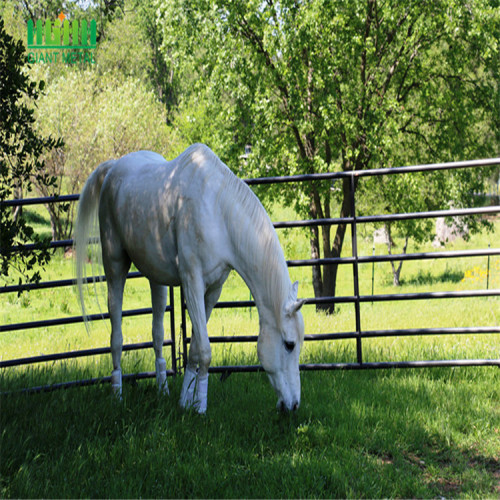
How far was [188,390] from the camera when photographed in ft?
13.3

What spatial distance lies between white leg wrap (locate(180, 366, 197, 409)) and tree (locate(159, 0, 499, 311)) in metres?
6.49

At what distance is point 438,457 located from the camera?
347cm

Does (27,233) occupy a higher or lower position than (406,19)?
lower

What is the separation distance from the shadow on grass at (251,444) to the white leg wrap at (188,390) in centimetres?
7

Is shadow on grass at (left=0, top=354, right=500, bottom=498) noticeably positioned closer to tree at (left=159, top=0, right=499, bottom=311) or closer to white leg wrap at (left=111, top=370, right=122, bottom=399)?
white leg wrap at (left=111, top=370, right=122, bottom=399)

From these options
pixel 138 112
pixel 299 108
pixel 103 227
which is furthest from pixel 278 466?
pixel 138 112

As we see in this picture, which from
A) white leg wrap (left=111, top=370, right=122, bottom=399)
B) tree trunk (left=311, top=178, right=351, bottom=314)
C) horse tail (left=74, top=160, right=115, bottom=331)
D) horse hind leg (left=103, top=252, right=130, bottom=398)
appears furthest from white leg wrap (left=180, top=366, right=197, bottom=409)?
tree trunk (left=311, top=178, right=351, bottom=314)

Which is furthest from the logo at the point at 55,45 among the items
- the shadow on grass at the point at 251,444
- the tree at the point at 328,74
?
the shadow on grass at the point at 251,444

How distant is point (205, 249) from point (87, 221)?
139 cm

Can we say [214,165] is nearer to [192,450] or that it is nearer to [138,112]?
[192,450]

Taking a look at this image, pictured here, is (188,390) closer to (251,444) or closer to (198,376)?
(198,376)

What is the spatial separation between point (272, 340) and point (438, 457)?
1.24 metres

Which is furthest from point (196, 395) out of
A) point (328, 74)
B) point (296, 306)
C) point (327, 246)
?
point (327, 246)

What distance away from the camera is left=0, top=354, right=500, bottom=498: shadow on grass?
2973 millimetres
